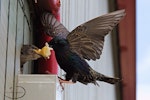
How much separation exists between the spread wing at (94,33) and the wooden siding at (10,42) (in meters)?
0.26

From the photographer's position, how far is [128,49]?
3637mm

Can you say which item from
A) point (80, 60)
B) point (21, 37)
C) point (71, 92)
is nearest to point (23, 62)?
point (21, 37)

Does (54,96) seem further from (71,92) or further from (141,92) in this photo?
(141,92)

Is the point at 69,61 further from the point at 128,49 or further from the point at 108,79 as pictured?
the point at 128,49

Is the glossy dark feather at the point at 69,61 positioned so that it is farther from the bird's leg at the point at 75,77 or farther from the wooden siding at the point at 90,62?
the wooden siding at the point at 90,62

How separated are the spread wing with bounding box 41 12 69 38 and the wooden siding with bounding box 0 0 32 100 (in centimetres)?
23

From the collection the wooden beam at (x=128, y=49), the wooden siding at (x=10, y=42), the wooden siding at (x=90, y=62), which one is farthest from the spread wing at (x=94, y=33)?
the wooden beam at (x=128, y=49)

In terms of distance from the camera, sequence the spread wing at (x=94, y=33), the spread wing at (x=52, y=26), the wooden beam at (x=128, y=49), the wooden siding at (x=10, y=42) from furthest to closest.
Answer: the wooden beam at (x=128, y=49) < the spread wing at (x=52, y=26) < the spread wing at (x=94, y=33) < the wooden siding at (x=10, y=42)

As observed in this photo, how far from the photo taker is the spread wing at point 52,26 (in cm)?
218

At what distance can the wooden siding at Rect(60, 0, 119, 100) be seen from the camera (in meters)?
2.98

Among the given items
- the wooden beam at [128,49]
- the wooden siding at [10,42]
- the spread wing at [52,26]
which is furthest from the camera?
the wooden beam at [128,49]

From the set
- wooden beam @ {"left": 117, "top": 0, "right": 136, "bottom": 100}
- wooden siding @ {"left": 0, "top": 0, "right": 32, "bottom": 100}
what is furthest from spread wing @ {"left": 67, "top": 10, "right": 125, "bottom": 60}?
wooden beam @ {"left": 117, "top": 0, "right": 136, "bottom": 100}

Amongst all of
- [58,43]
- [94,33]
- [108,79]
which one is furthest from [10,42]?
[108,79]

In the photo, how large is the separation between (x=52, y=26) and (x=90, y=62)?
109cm
